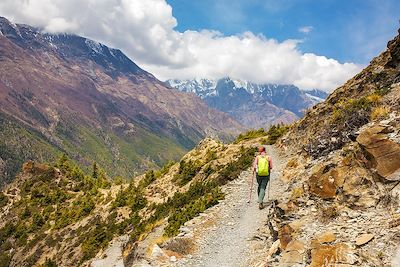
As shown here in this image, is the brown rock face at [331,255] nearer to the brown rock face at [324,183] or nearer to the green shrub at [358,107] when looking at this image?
the brown rock face at [324,183]

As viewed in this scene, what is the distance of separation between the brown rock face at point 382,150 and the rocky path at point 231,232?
21.5ft

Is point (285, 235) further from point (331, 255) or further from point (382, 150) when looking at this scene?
point (382, 150)

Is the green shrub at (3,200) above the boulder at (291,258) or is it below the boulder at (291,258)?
below

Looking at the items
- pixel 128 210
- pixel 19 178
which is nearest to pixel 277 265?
pixel 128 210

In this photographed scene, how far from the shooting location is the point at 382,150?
14961 millimetres

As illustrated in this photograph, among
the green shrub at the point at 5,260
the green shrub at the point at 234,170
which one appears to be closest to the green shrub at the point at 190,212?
the green shrub at the point at 234,170

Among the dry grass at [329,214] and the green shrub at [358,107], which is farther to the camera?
the green shrub at [358,107]

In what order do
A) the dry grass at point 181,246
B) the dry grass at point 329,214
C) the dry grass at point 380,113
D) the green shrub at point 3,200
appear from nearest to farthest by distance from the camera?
the dry grass at point 329,214 < the dry grass at point 380,113 < the dry grass at point 181,246 < the green shrub at point 3,200

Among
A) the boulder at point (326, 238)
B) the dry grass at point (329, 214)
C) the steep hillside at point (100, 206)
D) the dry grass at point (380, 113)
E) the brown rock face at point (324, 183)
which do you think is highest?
the dry grass at point (380, 113)

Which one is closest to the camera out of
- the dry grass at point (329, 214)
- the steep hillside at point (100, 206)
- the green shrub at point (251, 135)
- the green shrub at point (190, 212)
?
the dry grass at point (329, 214)

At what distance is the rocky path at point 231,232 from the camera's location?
18094 mm

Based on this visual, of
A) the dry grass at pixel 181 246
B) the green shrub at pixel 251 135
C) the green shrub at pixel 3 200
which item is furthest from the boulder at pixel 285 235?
the green shrub at pixel 3 200

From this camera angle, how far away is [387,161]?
14539 mm

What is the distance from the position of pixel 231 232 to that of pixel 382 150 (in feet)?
30.3
